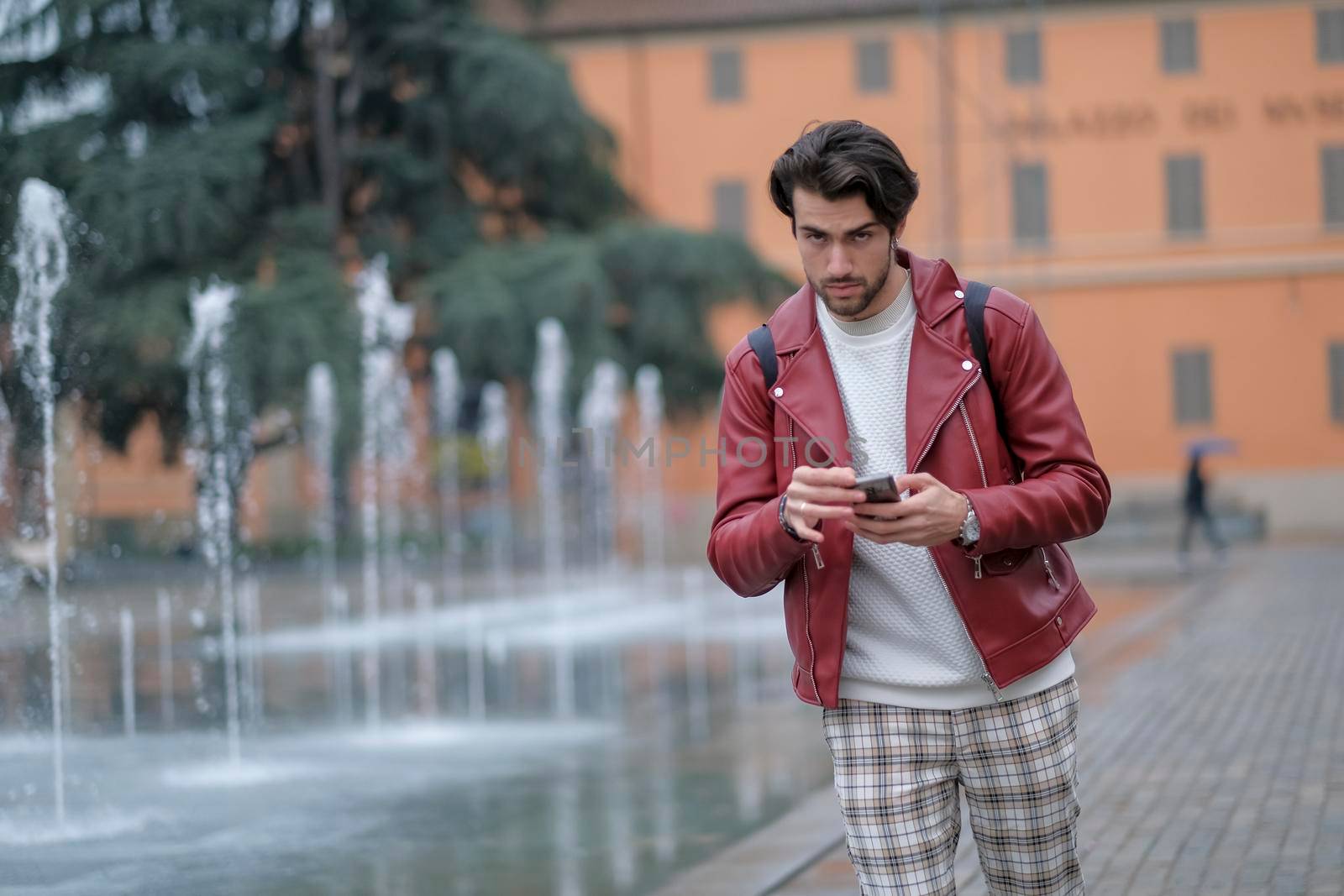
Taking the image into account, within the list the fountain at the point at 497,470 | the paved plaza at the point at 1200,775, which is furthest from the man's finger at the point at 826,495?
the fountain at the point at 497,470

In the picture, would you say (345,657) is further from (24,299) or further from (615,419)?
(615,419)

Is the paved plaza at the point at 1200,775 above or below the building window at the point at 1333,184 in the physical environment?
below

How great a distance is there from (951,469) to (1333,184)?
114ft

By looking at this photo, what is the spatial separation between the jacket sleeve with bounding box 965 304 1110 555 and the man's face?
9.9 inches

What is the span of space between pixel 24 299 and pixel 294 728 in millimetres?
3567

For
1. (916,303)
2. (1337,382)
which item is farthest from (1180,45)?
(916,303)

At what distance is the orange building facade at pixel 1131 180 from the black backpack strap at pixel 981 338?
30.9 m

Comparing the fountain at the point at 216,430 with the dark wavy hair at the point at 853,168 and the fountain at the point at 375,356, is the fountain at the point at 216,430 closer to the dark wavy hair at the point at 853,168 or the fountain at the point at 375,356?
the fountain at the point at 375,356

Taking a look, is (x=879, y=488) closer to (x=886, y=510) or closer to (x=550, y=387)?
(x=886, y=510)

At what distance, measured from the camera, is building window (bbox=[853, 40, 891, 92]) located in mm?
36344

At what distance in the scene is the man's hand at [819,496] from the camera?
95.3 inches

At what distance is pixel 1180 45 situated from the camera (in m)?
35.1

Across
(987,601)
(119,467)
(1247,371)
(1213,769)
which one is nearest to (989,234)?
(1247,371)

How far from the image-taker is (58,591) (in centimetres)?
2503
